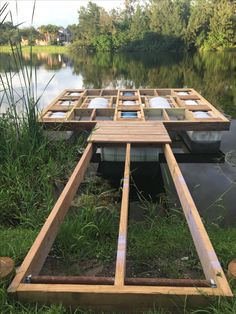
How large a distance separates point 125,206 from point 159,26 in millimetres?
41200

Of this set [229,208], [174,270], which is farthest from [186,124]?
[174,270]

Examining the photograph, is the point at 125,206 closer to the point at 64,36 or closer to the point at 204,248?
the point at 204,248

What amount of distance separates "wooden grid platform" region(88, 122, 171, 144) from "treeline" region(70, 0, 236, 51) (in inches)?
1343

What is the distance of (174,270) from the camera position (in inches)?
104

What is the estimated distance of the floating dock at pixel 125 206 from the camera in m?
1.89

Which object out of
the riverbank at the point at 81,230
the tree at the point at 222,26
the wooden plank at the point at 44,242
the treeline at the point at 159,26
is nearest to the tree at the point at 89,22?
the treeline at the point at 159,26

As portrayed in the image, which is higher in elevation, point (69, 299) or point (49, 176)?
point (69, 299)

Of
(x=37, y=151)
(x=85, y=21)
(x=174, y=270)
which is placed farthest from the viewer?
(x=85, y=21)

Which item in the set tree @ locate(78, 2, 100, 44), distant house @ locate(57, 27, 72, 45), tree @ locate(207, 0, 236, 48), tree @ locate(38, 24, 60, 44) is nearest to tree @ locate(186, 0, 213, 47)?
tree @ locate(207, 0, 236, 48)

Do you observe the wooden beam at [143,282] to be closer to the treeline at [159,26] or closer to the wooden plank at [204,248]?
the wooden plank at [204,248]

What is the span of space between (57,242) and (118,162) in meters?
2.77

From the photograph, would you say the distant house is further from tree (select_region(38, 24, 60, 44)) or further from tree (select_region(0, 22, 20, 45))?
tree (select_region(0, 22, 20, 45))

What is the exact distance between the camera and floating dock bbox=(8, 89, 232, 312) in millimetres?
1893

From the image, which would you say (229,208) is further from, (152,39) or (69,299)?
(152,39)
